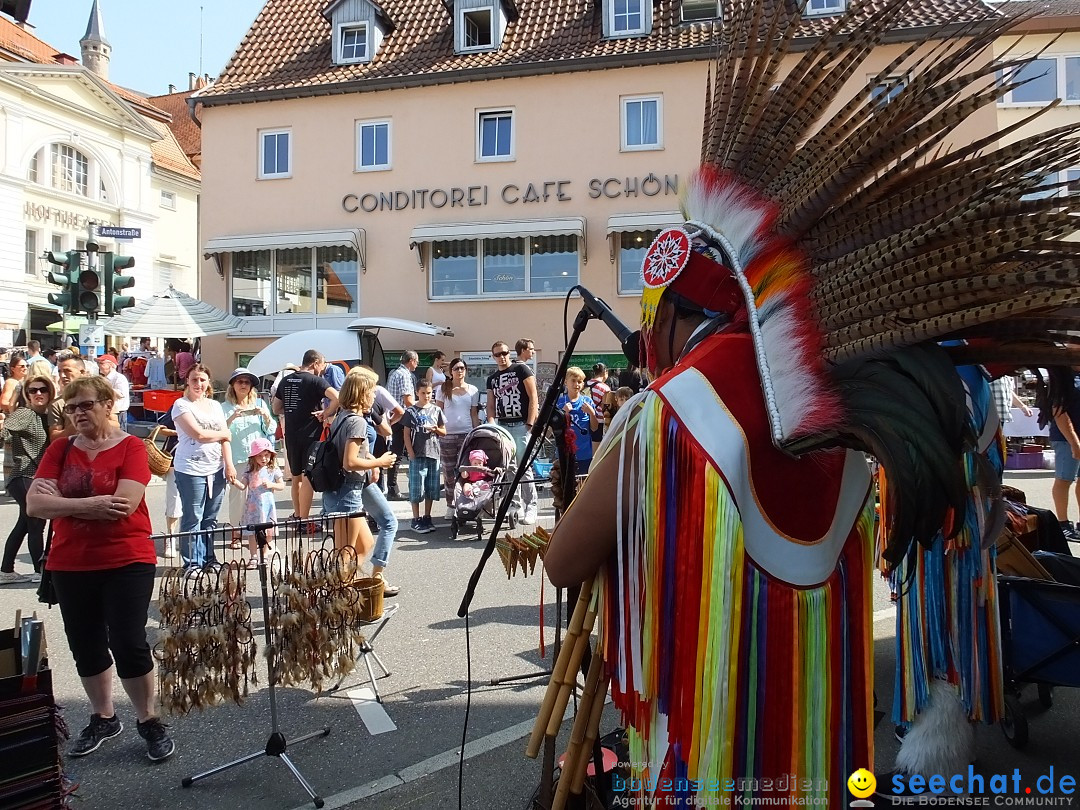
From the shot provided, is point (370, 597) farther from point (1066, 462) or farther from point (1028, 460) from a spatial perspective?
point (1028, 460)

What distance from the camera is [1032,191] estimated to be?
1.47 metres

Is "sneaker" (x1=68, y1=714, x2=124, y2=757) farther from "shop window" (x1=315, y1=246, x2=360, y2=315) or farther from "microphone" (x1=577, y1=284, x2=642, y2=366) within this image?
"shop window" (x1=315, y1=246, x2=360, y2=315)

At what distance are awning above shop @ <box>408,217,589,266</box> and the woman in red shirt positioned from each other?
1433 centimetres

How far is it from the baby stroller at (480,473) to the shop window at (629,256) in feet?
32.2

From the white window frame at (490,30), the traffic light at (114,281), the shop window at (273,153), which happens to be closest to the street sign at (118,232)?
the traffic light at (114,281)

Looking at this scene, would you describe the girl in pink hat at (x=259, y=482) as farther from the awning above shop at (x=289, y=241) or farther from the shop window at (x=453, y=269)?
the awning above shop at (x=289, y=241)

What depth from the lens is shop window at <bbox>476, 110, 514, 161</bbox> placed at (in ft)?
59.6

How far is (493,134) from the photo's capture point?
18.2 meters

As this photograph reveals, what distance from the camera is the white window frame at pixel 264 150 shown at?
62.4ft

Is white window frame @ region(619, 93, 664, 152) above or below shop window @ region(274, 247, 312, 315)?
above

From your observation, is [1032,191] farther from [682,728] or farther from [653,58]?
[653,58]

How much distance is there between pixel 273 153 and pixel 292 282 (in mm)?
3188

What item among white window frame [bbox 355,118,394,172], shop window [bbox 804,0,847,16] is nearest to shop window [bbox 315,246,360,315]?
white window frame [bbox 355,118,394,172]

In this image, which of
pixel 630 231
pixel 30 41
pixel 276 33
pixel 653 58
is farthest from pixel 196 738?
pixel 30 41
